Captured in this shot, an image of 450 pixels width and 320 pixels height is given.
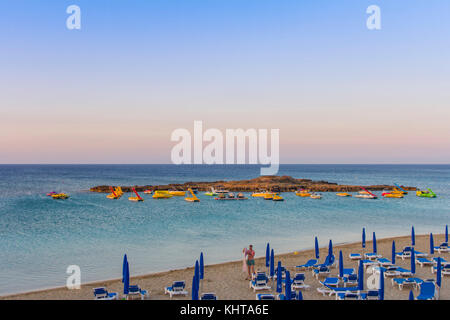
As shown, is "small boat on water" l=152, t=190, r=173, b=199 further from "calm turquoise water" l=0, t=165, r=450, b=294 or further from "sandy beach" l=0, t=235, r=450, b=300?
"sandy beach" l=0, t=235, r=450, b=300

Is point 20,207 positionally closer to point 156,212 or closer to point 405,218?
point 156,212

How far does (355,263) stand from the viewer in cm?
1730

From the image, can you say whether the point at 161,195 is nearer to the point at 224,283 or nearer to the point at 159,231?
the point at 159,231

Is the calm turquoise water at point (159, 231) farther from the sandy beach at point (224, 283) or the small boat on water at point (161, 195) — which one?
the small boat on water at point (161, 195)

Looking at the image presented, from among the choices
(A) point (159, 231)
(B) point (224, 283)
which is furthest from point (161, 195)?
(B) point (224, 283)

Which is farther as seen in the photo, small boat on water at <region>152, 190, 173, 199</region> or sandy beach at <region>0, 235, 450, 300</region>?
small boat on water at <region>152, 190, 173, 199</region>

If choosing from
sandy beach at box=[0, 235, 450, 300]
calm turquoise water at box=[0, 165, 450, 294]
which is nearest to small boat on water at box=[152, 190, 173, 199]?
calm turquoise water at box=[0, 165, 450, 294]

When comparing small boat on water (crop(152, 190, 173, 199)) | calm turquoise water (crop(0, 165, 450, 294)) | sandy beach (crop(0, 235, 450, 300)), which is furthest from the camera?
small boat on water (crop(152, 190, 173, 199))

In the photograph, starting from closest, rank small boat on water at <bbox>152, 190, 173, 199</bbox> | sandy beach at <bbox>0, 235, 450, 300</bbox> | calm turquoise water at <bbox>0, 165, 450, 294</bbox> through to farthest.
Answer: sandy beach at <bbox>0, 235, 450, 300</bbox> < calm turquoise water at <bbox>0, 165, 450, 294</bbox> < small boat on water at <bbox>152, 190, 173, 199</bbox>

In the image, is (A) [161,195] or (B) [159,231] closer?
Result: (B) [159,231]

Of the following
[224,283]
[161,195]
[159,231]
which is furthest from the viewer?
[161,195]

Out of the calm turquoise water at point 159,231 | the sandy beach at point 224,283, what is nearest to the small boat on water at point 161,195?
the calm turquoise water at point 159,231

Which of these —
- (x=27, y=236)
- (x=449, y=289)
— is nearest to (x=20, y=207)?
(x=27, y=236)
